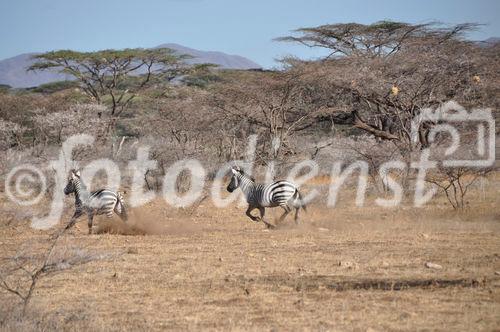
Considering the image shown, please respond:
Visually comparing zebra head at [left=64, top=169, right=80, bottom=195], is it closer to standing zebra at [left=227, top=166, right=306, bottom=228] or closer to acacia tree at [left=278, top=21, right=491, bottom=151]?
standing zebra at [left=227, top=166, right=306, bottom=228]

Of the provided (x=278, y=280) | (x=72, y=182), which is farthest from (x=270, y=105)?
(x=278, y=280)

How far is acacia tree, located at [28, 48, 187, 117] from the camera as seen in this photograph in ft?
123

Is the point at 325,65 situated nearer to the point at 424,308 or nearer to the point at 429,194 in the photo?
the point at 429,194

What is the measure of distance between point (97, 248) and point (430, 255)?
211 inches

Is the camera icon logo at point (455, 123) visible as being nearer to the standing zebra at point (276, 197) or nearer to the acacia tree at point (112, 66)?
the standing zebra at point (276, 197)

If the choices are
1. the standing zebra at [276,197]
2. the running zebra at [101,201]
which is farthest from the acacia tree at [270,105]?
the running zebra at [101,201]

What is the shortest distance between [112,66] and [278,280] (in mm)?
31200

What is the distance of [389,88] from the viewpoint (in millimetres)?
27062

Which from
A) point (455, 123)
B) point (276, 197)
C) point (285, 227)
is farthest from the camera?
point (455, 123)

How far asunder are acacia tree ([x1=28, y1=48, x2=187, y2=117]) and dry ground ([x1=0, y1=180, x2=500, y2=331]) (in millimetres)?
22955

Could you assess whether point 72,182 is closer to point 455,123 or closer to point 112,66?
point 455,123

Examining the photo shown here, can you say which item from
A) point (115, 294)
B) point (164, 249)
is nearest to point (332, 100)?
point (164, 249)

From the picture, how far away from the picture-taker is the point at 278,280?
9.59 metres

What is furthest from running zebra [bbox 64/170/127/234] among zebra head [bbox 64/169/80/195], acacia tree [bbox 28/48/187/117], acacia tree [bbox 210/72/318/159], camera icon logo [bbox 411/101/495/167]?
acacia tree [bbox 28/48/187/117]
